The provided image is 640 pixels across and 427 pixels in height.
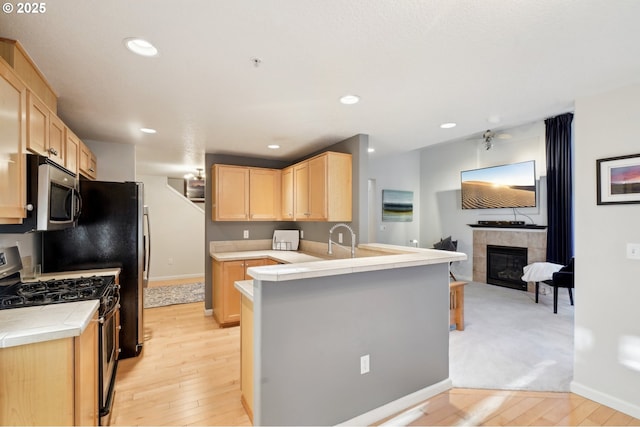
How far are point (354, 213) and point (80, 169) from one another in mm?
2825

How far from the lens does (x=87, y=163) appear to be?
3164 millimetres

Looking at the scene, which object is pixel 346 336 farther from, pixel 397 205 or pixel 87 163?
pixel 397 205

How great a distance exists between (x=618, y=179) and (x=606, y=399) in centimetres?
164

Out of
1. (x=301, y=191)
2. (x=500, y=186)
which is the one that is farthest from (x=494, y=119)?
(x=500, y=186)

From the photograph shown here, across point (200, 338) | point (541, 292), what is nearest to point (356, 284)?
point (200, 338)

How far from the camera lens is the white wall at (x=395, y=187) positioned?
22.5ft

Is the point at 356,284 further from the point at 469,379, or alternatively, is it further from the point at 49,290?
the point at 49,290

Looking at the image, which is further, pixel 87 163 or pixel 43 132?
pixel 87 163

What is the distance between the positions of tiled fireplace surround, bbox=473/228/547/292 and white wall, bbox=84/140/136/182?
20.9ft

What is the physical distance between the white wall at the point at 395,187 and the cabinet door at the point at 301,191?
2.92m

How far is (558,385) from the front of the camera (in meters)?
2.48

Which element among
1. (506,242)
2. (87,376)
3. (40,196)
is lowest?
(87,376)

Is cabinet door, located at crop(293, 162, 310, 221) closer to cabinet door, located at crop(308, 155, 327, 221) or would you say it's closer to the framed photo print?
cabinet door, located at crop(308, 155, 327, 221)

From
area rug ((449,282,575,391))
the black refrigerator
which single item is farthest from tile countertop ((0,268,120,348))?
area rug ((449,282,575,391))
